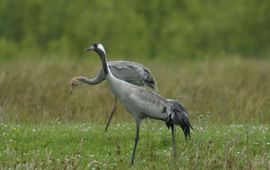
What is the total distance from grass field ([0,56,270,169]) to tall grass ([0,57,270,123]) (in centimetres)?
1

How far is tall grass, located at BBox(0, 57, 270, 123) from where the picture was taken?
13.9m

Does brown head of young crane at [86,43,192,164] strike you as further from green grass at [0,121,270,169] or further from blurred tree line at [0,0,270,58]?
blurred tree line at [0,0,270,58]

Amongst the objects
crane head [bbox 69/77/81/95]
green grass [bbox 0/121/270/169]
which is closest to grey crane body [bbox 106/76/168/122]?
green grass [bbox 0/121/270/169]

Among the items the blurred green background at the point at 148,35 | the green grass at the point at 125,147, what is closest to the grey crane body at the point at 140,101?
the green grass at the point at 125,147

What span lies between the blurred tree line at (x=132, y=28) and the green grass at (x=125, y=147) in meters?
21.5

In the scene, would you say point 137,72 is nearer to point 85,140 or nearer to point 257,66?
point 85,140

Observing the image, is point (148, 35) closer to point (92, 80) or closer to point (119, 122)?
point (119, 122)

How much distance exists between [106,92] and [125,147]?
18.3 ft

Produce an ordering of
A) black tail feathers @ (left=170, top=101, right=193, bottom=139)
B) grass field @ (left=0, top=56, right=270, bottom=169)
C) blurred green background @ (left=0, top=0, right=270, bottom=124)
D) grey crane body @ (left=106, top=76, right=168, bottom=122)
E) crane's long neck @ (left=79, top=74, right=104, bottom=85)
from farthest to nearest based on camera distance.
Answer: blurred green background @ (left=0, top=0, right=270, bottom=124), crane's long neck @ (left=79, top=74, right=104, bottom=85), grey crane body @ (left=106, top=76, right=168, bottom=122), black tail feathers @ (left=170, top=101, right=193, bottom=139), grass field @ (left=0, top=56, right=270, bottom=169)

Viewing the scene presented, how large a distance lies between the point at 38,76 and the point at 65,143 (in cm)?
717

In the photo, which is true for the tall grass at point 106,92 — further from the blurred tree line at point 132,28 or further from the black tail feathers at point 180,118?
the blurred tree line at point 132,28

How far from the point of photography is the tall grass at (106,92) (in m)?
13.9

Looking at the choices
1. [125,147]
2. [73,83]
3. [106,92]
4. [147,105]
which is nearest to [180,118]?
[147,105]

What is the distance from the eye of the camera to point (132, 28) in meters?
35.8
